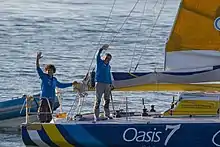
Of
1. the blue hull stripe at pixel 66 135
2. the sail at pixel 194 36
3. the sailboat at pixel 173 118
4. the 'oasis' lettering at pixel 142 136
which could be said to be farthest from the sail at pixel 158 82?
the blue hull stripe at pixel 66 135

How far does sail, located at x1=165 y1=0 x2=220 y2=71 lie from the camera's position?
25.4 meters

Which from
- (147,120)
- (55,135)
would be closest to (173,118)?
(147,120)

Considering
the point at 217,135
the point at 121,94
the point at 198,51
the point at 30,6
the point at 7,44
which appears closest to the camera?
the point at 217,135

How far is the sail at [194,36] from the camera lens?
83.4 ft

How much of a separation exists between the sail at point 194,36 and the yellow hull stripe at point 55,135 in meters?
3.38

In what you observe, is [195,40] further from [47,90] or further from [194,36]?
[47,90]

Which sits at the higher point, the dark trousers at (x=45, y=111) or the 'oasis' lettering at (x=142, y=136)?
the dark trousers at (x=45, y=111)

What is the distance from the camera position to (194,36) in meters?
25.6

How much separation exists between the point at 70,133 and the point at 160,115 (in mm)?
2396

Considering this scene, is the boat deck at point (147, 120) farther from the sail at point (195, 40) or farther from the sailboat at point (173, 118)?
the sail at point (195, 40)

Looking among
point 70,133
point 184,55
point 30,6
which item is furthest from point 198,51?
point 30,6

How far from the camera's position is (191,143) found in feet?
78.1

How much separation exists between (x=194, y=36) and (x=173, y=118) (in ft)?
8.32

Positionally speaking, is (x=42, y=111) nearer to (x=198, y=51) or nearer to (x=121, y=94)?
(x=198, y=51)
